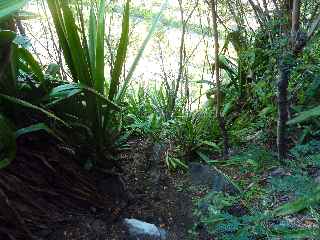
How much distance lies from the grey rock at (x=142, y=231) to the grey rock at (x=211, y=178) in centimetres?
41

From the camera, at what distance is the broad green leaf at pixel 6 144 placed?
57.8 inches

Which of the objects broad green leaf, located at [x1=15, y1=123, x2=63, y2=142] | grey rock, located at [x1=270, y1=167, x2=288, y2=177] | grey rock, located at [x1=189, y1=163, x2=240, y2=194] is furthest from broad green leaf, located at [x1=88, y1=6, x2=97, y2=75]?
grey rock, located at [x1=270, y1=167, x2=288, y2=177]

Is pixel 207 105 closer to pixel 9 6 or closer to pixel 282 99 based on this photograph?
pixel 282 99

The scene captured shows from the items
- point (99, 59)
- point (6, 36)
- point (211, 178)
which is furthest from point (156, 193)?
point (6, 36)

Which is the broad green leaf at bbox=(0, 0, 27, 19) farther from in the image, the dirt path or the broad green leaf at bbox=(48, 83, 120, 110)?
the dirt path

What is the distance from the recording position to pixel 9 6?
1.38m

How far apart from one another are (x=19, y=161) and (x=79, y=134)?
297 millimetres

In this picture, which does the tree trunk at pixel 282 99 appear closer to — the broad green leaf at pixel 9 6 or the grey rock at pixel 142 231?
the grey rock at pixel 142 231

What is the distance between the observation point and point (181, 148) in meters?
2.37

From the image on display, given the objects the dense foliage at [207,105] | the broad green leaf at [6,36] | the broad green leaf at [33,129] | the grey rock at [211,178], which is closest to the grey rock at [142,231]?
the dense foliage at [207,105]

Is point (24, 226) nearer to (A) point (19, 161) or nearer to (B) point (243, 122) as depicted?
(A) point (19, 161)

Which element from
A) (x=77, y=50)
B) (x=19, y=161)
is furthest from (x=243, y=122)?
(x=19, y=161)

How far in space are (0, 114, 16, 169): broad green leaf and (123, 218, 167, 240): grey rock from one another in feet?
1.89

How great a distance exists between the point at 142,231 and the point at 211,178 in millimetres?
550
